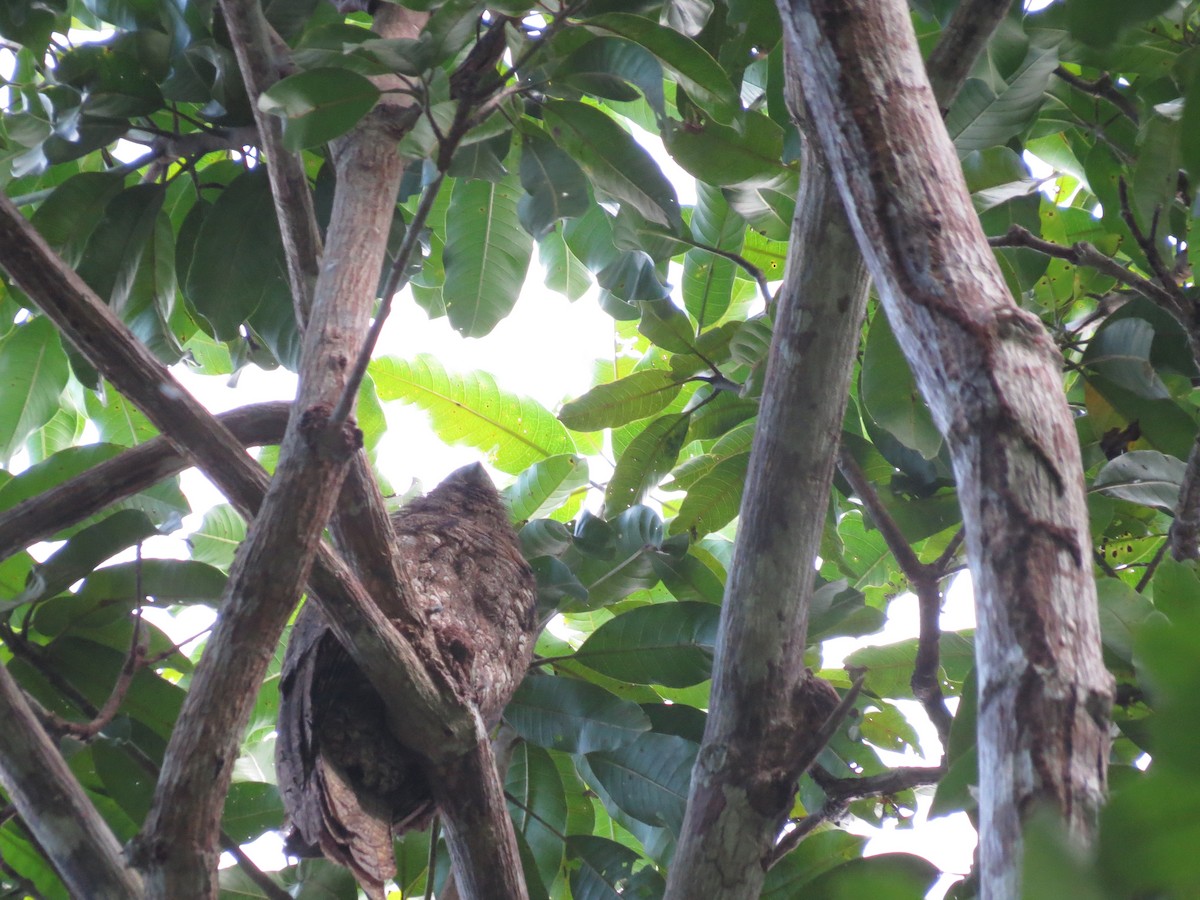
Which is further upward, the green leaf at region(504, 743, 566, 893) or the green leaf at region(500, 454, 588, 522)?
the green leaf at region(500, 454, 588, 522)

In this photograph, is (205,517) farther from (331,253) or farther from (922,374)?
(922,374)

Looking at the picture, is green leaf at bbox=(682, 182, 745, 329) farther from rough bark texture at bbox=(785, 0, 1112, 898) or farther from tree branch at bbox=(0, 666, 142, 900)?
tree branch at bbox=(0, 666, 142, 900)

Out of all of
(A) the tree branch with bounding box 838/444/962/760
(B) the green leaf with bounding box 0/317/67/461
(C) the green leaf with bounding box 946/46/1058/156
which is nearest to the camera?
(A) the tree branch with bounding box 838/444/962/760

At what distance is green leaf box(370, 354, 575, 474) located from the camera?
278 cm

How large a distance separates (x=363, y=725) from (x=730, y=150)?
3.33 ft

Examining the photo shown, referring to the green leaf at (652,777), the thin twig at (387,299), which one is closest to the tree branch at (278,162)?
the thin twig at (387,299)

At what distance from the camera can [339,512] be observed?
3.75ft

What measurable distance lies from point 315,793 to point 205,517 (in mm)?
1678

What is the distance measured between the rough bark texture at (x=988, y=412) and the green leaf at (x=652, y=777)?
109 centimetres

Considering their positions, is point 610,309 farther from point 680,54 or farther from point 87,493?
point 87,493

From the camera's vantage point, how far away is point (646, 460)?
6.61 feet

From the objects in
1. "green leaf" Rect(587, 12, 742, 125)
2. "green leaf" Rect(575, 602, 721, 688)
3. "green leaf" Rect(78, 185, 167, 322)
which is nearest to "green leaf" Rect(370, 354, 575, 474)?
"green leaf" Rect(575, 602, 721, 688)

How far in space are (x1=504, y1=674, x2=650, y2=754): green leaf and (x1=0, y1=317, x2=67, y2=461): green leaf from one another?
122 cm

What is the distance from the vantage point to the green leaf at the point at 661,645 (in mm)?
1747
